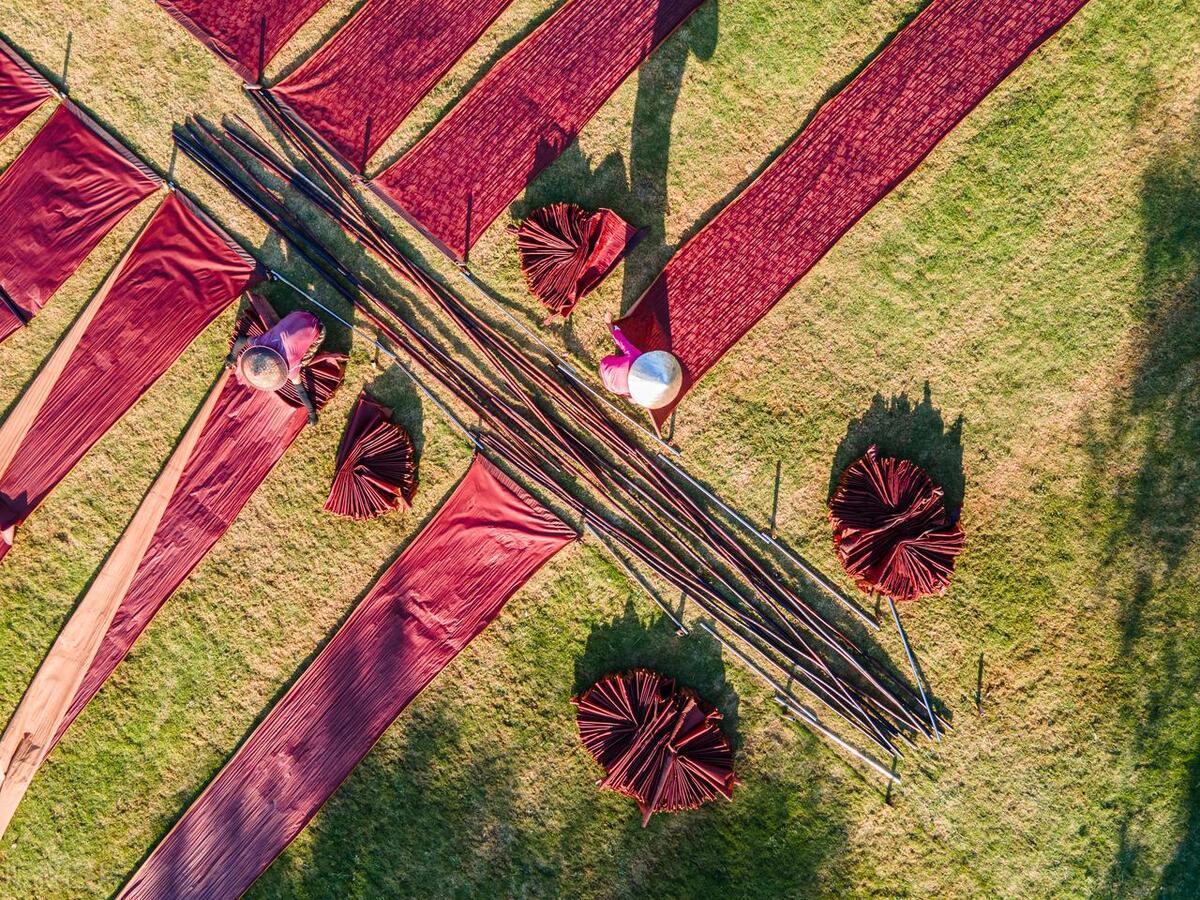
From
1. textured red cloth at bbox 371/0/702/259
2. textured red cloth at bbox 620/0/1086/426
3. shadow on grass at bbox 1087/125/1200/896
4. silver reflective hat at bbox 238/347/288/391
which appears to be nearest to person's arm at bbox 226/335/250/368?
silver reflective hat at bbox 238/347/288/391

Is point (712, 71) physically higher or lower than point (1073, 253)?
lower

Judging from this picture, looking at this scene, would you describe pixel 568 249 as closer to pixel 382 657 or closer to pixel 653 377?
pixel 653 377

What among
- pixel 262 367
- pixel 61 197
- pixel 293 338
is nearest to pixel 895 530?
pixel 293 338

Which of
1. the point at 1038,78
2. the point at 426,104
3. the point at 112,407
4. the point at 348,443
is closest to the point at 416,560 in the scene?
the point at 348,443

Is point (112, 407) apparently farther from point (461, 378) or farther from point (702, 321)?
Result: point (702, 321)

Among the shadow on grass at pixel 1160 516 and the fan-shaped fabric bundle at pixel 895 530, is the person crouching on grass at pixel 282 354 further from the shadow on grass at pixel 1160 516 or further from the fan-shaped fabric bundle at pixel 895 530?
the shadow on grass at pixel 1160 516
